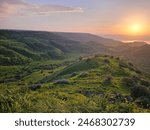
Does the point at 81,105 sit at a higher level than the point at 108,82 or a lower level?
higher

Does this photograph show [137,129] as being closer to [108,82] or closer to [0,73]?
[108,82]

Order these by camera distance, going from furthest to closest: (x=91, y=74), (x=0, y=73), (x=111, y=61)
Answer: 1. (x=0, y=73)
2. (x=111, y=61)
3. (x=91, y=74)

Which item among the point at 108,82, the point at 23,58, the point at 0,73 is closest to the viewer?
the point at 108,82

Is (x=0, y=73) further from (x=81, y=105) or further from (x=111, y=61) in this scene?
(x=81, y=105)

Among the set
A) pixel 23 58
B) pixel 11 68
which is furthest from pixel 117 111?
pixel 23 58

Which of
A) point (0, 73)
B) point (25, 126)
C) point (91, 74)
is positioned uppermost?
point (25, 126)

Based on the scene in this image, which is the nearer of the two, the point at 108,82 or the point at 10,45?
the point at 108,82

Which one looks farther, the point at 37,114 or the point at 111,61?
the point at 111,61

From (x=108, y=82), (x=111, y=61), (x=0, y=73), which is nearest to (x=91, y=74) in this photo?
(x=108, y=82)

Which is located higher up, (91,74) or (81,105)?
(81,105)
